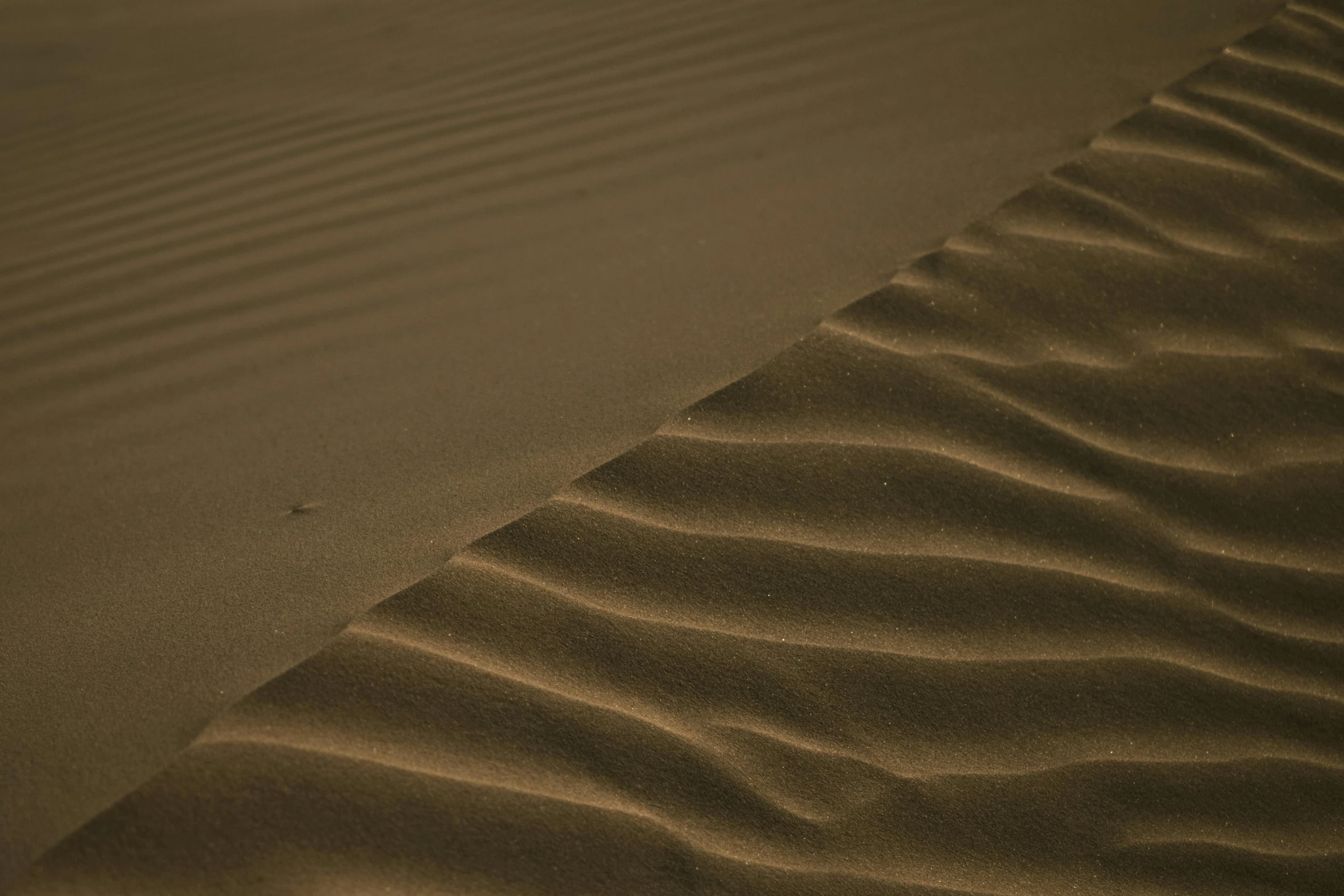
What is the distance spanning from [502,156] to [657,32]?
1.20 meters

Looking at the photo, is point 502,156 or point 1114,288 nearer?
point 1114,288

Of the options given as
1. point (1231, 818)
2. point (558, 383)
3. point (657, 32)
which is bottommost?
point (1231, 818)

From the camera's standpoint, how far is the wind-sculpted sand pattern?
1235mm

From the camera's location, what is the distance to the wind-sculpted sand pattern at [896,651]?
4.05 feet

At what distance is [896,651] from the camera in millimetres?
1505

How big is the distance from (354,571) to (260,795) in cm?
44

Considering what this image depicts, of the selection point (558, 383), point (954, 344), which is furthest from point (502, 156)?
point (954, 344)

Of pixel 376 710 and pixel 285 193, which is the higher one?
pixel 285 193

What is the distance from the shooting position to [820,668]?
147cm

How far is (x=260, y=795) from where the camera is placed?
1.20 meters

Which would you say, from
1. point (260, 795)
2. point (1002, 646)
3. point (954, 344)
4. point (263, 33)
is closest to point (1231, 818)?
point (1002, 646)

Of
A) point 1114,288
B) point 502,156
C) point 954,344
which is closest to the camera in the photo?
point 954,344

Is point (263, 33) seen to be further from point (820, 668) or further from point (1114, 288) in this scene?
point (820, 668)

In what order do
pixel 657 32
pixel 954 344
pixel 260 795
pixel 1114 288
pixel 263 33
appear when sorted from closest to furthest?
1. pixel 260 795
2. pixel 954 344
3. pixel 1114 288
4. pixel 657 32
5. pixel 263 33
